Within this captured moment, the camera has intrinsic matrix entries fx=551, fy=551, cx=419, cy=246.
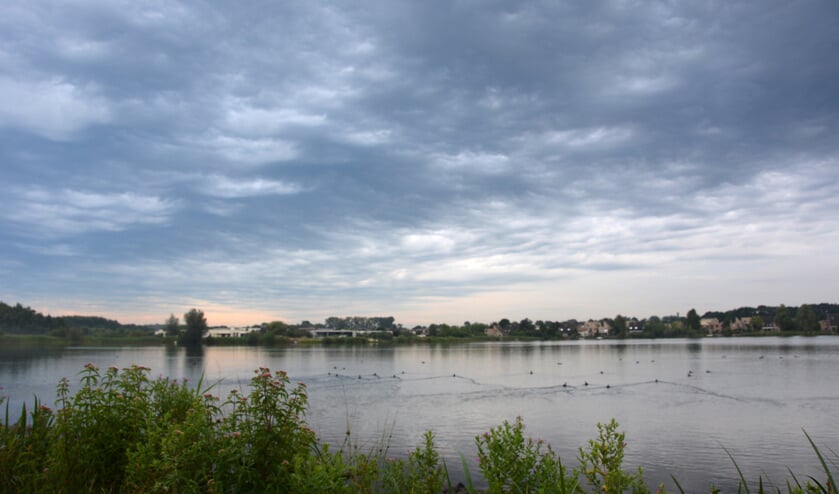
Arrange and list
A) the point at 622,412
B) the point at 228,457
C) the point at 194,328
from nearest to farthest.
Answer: the point at 228,457 → the point at 622,412 → the point at 194,328

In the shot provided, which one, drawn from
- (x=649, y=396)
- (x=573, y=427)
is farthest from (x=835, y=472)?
(x=649, y=396)

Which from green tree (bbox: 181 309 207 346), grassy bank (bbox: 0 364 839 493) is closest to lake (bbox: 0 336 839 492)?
grassy bank (bbox: 0 364 839 493)

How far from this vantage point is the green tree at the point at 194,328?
153m

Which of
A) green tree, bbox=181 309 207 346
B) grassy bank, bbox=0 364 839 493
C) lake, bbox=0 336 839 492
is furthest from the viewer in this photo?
green tree, bbox=181 309 207 346

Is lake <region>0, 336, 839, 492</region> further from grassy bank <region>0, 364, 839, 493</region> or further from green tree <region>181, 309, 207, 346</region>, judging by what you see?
green tree <region>181, 309, 207, 346</region>

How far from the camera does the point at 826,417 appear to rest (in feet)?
100

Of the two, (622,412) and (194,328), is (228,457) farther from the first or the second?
(194,328)

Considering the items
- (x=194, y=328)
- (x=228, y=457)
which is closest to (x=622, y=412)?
(x=228, y=457)

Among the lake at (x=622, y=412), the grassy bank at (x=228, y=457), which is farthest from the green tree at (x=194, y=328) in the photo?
the grassy bank at (x=228, y=457)

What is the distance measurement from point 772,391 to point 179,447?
4771cm

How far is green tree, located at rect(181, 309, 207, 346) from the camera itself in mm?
152625

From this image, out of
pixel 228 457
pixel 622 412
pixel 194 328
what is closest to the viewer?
pixel 228 457

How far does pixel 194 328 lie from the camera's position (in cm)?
A: 15275

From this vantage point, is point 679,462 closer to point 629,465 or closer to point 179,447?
point 629,465
